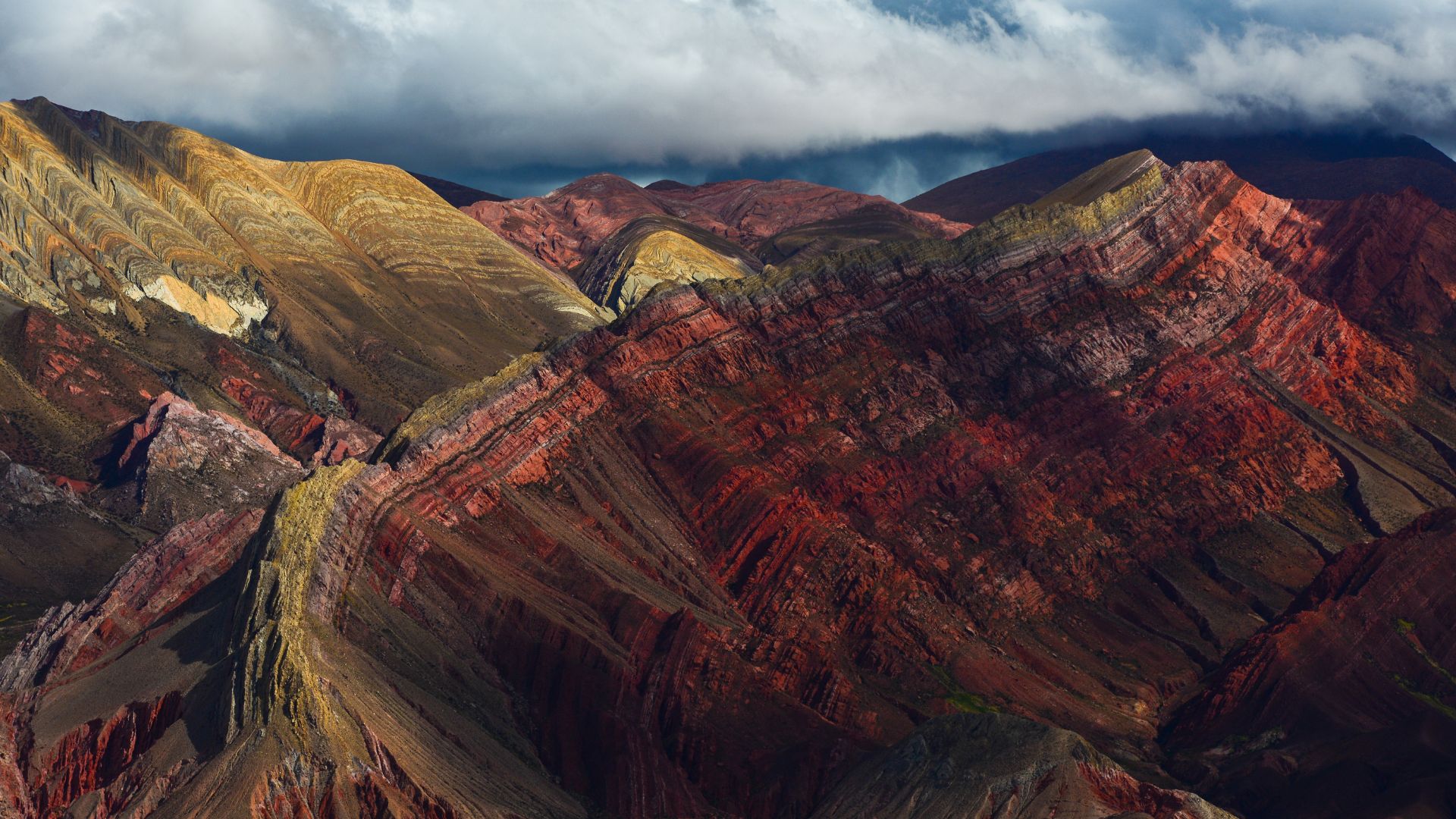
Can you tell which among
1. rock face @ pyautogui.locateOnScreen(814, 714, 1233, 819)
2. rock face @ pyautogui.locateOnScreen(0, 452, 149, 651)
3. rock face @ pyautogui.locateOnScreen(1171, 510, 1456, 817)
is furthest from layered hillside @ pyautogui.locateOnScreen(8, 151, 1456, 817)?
rock face @ pyautogui.locateOnScreen(0, 452, 149, 651)

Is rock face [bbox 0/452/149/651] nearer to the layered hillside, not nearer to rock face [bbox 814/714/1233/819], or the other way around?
the layered hillside

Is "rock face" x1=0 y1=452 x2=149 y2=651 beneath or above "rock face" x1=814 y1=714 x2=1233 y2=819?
beneath

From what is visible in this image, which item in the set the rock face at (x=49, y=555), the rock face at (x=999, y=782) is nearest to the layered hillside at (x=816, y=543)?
the rock face at (x=999, y=782)

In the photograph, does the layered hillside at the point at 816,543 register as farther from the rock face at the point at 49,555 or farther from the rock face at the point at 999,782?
the rock face at the point at 49,555

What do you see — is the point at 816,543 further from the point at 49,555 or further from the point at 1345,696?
the point at 49,555

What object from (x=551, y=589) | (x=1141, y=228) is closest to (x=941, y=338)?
(x=1141, y=228)

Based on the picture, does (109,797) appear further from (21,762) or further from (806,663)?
(806,663)
